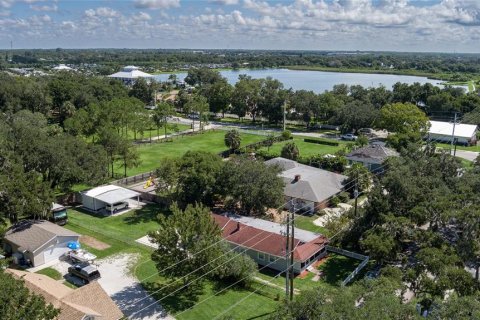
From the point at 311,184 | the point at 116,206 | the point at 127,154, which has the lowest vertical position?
the point at 116,206

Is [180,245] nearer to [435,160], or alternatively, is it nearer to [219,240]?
[219,240]

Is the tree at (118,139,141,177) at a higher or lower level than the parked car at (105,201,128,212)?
higher

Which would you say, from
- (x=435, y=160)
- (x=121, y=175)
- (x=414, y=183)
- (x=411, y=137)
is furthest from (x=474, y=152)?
(x=121, y=175)

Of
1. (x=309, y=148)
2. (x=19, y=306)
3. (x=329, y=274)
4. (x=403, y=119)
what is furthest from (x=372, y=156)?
(x=19, y=306)

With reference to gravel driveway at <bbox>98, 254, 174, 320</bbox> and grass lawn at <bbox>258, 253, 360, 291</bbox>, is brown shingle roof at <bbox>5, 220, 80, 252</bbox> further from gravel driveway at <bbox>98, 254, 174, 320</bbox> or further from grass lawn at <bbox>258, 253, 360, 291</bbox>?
grass lawn at <bbox>258, 253, 360, 291</bbox>

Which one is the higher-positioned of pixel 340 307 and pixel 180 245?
pixel 340 307

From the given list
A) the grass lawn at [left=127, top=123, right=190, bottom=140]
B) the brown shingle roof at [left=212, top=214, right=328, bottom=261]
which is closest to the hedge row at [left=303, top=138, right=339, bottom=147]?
the grass lawn at [left=127, top=123, right=190, bottom=140]

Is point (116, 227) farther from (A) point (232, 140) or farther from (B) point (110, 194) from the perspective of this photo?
(A) point (232, 140)
